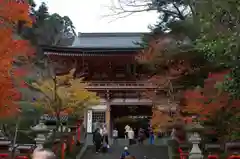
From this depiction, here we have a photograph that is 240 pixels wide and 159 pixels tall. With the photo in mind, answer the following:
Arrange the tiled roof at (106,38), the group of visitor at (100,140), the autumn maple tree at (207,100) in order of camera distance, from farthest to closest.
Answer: the tiled roof at (106,38) < the group of visitor at (100,140) < the autumn maple tree at (207,100)

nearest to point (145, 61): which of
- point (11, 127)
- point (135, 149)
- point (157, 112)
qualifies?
point (157, 112)

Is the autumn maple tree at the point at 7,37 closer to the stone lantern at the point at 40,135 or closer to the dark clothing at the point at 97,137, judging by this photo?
the stone lantern at the point at 40,135

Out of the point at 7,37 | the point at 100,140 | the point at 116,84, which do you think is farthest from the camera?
the point at 116,84

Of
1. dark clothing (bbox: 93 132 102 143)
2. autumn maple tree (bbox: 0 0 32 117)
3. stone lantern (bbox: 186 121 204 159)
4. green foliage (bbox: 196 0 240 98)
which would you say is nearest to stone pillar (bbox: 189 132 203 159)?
stone lantern (bbox: 186 121 204 159)

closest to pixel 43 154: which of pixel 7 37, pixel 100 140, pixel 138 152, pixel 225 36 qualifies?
pixel 225 36

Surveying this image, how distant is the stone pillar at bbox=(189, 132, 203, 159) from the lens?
12773mm

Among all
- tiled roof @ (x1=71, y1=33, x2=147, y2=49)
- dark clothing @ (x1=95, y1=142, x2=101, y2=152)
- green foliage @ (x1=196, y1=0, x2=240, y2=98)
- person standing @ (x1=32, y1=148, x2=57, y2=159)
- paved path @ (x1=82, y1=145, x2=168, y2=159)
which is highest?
tiled roof @ (x1=71, y1=33, x2=147, y2=49)

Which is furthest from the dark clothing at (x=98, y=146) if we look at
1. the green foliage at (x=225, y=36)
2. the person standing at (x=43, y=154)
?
the person standing at (x=43, y=154)

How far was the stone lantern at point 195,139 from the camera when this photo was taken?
1280cm

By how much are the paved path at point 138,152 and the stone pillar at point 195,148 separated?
20.7 feet

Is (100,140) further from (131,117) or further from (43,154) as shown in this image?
(43,154)

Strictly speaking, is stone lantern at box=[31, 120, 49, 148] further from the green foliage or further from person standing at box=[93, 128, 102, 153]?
the green foliage

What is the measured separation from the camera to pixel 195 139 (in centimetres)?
1309

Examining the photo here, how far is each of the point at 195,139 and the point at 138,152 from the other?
8.27 meters
